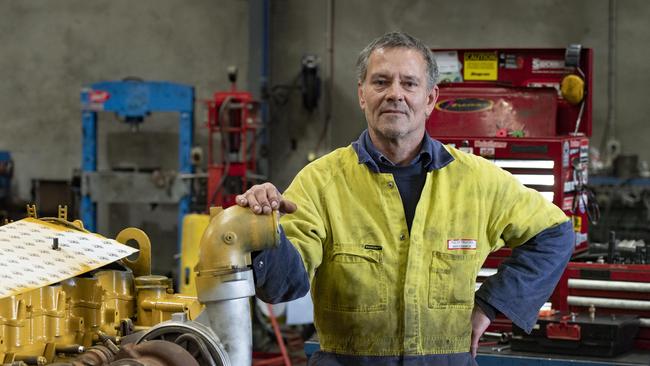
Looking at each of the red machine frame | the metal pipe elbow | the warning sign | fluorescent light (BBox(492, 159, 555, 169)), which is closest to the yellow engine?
the metal pipe elbow

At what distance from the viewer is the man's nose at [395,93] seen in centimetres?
228

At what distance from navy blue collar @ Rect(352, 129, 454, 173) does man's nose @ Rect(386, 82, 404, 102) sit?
0.15 m

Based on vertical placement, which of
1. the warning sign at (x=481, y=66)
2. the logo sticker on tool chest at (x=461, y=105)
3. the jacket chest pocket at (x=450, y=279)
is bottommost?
the jacket chest pocket at (x=450, y=279)

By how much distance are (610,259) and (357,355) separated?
1745mm

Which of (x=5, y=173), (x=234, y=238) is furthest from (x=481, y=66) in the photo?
(x=5, y=173)

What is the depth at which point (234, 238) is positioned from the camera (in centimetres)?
192

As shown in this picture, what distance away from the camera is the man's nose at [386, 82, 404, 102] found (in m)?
2.28

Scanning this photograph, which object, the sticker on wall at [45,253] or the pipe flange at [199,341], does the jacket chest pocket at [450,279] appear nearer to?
the pipe flange at [199,341]

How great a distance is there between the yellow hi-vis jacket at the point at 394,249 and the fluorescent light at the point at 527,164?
137 centimetres

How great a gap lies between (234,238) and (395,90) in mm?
579

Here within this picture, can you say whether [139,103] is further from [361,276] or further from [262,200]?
[262,200]

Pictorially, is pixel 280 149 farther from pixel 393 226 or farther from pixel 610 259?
pixel 393 226

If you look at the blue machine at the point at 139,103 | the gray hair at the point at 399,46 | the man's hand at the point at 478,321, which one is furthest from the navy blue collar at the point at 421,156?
the blue machine at the point at 139,103

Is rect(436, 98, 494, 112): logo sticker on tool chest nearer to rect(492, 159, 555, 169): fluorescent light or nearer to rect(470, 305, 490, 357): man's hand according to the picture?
rect(492, 159, 555, 169): fluorescent light
